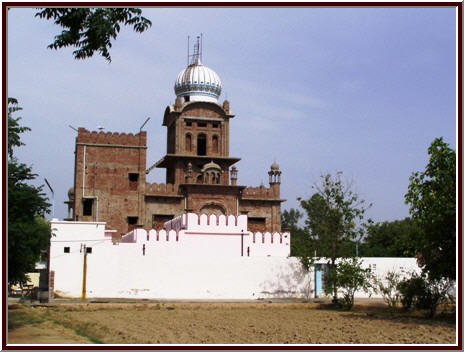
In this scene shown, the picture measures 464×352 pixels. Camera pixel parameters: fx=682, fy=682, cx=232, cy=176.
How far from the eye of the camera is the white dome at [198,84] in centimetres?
4734

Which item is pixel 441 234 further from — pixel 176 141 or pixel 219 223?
pixel 176 141

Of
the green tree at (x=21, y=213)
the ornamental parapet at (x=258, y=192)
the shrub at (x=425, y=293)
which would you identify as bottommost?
the shrub at (x=425, y=293)

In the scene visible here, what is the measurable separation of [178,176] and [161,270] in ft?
51.4

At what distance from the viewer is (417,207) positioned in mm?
20172

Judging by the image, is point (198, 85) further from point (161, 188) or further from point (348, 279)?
point (348, 279)

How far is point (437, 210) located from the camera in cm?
1912

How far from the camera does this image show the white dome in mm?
47344

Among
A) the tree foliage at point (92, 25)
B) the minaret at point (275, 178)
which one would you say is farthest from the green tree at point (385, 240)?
the tree foliage at point (92, 25)

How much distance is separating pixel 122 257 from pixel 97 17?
1942 cm

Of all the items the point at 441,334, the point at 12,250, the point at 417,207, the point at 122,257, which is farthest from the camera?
the point at 122,257

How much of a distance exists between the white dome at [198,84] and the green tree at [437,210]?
93.7 ft

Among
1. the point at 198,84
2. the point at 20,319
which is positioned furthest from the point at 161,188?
the point at 20,319

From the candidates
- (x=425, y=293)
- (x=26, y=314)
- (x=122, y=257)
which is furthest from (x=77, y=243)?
(x=425, y=293)

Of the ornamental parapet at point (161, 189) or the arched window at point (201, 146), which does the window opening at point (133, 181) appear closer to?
the ornamental parapet at point (161, 189)
